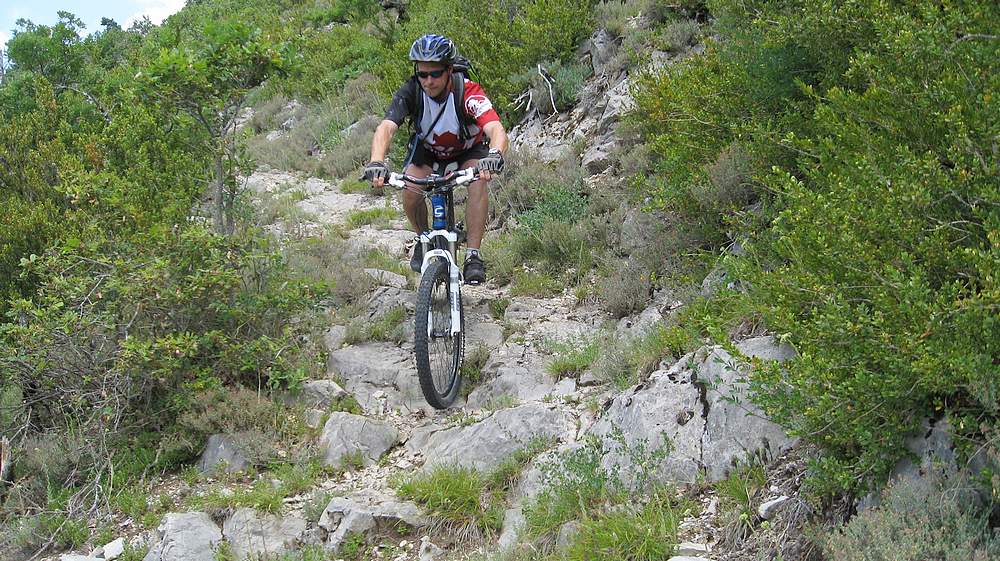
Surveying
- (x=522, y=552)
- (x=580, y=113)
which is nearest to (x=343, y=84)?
(x=580, y=113)

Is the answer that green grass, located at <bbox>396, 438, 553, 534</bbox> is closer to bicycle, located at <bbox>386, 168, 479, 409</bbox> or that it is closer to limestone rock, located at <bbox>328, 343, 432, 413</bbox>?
bicycle, located at <bbox>386, 168, 479, 409</bbox>

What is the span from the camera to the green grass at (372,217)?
30.2ft

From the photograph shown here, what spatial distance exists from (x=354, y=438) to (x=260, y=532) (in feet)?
2.98

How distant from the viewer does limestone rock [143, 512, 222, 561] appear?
153 inches

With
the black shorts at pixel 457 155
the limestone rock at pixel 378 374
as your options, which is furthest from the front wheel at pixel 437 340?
the black shorts at pixel 457 155

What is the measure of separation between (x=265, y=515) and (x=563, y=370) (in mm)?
2125

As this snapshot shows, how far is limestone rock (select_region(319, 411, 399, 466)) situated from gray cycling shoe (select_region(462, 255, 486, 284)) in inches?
48.6

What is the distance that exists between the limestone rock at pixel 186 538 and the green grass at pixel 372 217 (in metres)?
5.39

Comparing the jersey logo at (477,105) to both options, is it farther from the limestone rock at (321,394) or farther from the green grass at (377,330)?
the limestone rock at (321,394)

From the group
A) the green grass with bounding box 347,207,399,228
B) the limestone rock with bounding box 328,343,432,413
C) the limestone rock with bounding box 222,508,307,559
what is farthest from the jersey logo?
the green grass with bounding box 347,207,399,228

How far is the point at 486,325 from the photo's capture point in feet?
20.2

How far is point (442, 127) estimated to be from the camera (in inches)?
220

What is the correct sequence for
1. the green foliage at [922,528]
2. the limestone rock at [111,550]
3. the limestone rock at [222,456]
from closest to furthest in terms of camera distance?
the green foliage at [922,528] < the limestone rock at [111,550] < the limestone rock at [222,456]

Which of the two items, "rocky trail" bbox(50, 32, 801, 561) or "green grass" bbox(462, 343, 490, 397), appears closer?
"rocky trail" bbox(50, 32, 801, 561)
